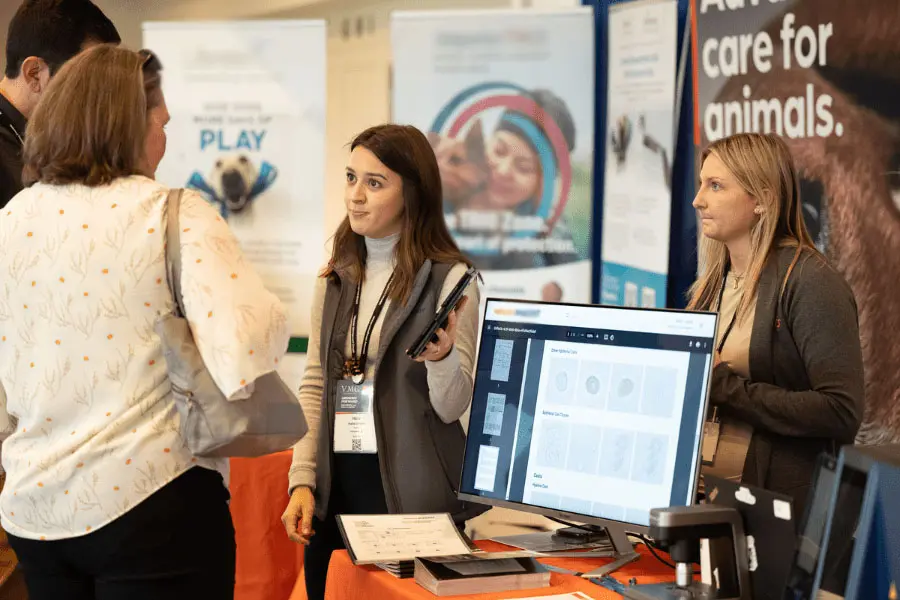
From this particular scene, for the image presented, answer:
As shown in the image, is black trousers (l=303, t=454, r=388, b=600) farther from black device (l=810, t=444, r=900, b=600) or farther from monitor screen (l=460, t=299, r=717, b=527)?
black device (l=810, t=444, r=900, b=600)

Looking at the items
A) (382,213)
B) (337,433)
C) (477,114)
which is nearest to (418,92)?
(477,114)

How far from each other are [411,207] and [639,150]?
6.37 ft

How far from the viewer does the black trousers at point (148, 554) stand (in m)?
1.58

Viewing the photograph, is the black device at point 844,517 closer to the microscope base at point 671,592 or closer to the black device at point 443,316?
the microscope base at point 671,592

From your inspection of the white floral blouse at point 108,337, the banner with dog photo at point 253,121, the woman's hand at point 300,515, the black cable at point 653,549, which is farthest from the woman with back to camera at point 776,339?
the banner with dog photo at point 253,121

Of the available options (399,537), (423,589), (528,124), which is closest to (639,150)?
(528,124)

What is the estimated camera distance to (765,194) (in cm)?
249

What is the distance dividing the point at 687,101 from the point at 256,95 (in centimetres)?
200

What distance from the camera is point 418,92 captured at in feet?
15.0

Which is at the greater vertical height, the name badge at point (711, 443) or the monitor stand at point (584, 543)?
the name badge at point (711, 443)

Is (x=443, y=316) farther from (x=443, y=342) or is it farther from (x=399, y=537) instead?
(x=399, y=537)

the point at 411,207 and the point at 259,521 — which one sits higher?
the point at 411,207

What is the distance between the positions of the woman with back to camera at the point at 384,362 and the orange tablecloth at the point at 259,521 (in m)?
1.19

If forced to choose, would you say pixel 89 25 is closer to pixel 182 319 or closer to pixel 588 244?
pixel 182 319
